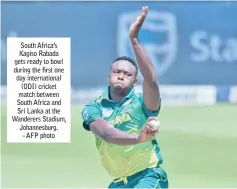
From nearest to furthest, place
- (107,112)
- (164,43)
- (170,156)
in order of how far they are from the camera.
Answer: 1. (107,112)
2. (170,156)
3. (164,43)

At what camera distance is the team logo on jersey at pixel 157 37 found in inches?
480

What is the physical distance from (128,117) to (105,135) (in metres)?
0.26

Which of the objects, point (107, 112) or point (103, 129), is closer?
point (103, 129)

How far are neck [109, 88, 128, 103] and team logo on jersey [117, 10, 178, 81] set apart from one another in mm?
7030

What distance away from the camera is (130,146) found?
504 cm

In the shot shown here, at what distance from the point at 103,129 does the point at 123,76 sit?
1.20ft

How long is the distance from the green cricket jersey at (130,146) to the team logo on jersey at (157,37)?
708cm

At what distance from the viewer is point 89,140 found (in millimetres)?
10594

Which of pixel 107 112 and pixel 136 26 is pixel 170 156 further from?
pixel 136 26

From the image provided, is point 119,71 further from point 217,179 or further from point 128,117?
point 217,179

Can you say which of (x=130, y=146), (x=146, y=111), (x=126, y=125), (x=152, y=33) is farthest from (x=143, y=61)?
(x=152, y=33)

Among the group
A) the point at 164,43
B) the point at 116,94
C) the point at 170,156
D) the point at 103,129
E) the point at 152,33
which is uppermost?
the point at 152,33

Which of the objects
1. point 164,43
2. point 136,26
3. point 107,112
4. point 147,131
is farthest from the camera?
point 164,43

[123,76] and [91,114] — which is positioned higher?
[123,76]
